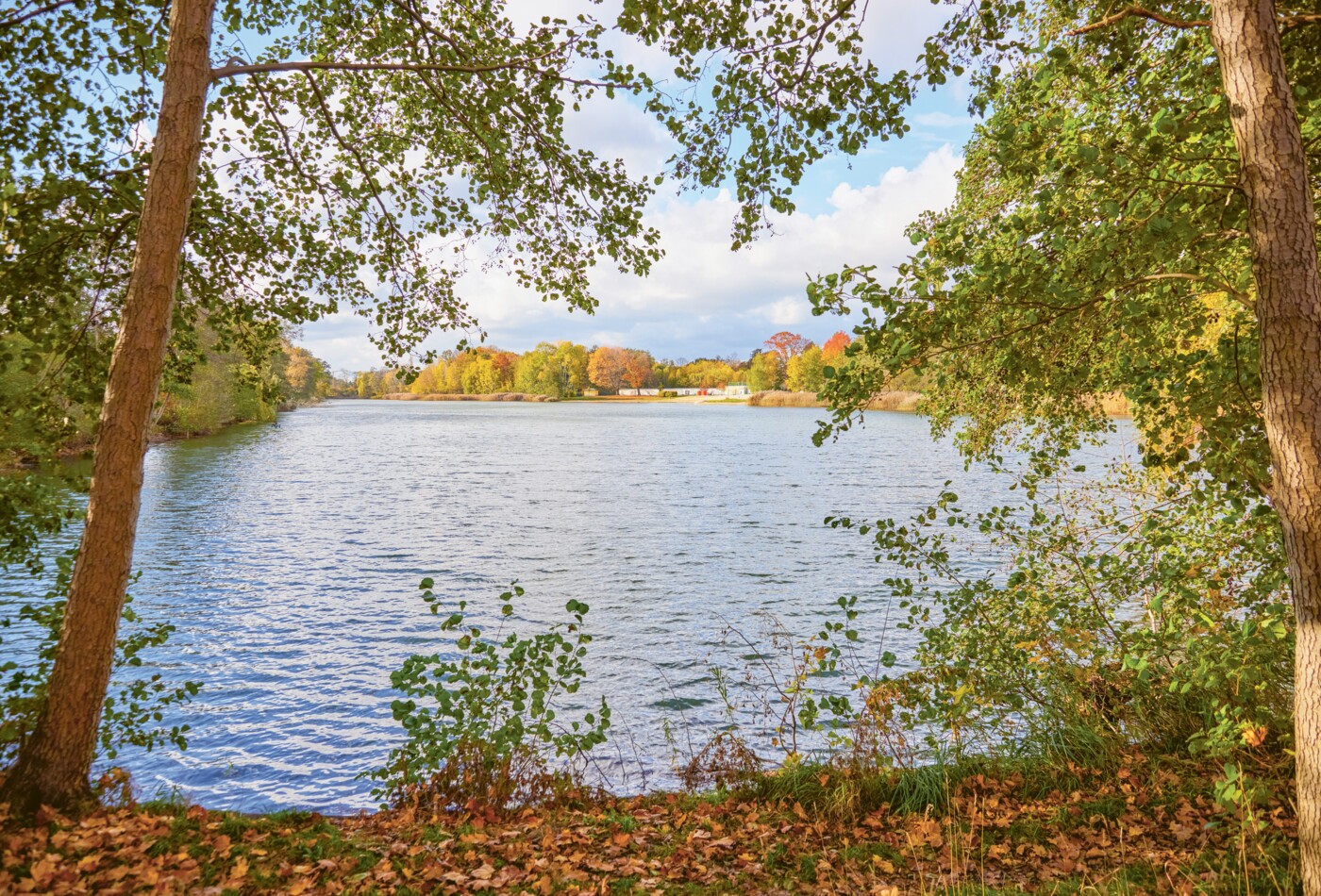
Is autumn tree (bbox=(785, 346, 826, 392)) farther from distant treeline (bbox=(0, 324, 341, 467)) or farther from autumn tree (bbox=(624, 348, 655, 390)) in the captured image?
distant treeline (bbox=(0, 324, 341, 467))

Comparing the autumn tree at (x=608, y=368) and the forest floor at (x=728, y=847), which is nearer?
the forest floor at (x=728, y=847)

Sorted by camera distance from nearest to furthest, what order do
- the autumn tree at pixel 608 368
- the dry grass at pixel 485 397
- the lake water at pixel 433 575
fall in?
the lake water at pixel 433 575, the dry grass at pixel 485 397, the autumn tree at pixel 608 368

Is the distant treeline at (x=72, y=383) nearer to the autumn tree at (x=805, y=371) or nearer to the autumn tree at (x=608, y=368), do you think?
the autumn tree at (x=805, y=371)

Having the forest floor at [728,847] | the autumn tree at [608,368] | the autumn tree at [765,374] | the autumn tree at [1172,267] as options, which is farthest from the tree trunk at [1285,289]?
the autumn tree at [608,368]

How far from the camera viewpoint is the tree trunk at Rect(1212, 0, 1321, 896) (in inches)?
147

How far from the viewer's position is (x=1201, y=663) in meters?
4.45

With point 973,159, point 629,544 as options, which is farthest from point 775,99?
Answer: point 629,544

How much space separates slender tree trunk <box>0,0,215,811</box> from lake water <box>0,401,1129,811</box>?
11.1ft

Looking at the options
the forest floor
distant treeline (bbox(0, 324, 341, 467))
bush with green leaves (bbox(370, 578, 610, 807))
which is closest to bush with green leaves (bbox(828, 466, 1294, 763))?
the forest floor

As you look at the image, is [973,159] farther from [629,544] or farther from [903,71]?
[629,544]

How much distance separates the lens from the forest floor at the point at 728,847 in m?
4.43

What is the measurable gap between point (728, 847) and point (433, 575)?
13105mm

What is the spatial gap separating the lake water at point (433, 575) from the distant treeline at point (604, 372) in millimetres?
92796

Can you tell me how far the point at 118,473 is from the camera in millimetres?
5000
